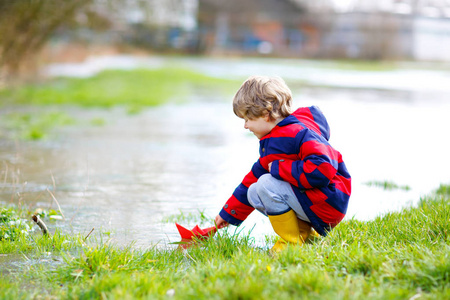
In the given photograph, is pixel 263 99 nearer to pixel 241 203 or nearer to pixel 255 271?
pixel 241 203

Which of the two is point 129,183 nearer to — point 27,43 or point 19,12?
point 19,12

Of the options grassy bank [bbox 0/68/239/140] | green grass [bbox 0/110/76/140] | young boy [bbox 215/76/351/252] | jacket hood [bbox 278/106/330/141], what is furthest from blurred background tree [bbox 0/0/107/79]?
jacket hood [bbox 278/106/330/141]

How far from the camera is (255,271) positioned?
259cm

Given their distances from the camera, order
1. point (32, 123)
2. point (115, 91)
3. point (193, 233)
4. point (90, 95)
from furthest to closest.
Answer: point (115, 91)
point (90, 95)
point (32, 123)
point (193, 233)

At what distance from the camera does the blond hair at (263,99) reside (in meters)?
3.24

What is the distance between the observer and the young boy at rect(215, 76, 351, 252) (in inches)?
121

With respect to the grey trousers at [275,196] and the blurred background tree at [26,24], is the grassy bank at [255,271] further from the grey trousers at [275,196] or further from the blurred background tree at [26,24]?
the blurred background tree at [26,24]

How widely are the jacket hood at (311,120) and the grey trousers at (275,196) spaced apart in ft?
1.17

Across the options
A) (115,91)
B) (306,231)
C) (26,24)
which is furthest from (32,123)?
(26,24)

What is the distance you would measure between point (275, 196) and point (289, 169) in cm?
19

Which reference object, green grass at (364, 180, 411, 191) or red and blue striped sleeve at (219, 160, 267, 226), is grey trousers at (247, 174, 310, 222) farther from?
green grass at (364, 180, 411, 191)

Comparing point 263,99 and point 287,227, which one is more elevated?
point 263,99

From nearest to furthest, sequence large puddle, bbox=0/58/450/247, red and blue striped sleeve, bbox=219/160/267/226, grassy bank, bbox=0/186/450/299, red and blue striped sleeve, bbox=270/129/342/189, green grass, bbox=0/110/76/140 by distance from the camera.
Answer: grassy bank, bbox=0/186/450/299 < red and blue striped sleeve, bbox=270/129/342/189 < red and blue striped sleeve, bbox=219/160/267/226 < large puddle, bbox=0/58/450/247 < green grass, bbox=0/110/76/140

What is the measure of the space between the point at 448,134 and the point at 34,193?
6497 mm
